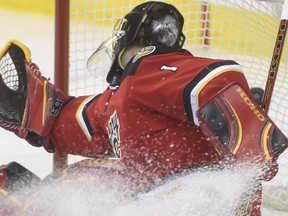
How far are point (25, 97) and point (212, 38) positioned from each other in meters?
0.63

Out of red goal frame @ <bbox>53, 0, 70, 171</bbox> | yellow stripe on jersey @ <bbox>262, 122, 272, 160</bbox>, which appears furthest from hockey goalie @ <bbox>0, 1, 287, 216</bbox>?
red goal frame @ <bbox>53, 0, 70, 171</bbox>

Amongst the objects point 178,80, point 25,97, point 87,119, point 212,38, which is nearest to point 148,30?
point 178,80

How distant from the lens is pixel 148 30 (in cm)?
146

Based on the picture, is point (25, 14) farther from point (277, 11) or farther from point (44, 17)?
point (277, 11)

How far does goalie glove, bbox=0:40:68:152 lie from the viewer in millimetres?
1717

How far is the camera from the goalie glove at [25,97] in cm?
172

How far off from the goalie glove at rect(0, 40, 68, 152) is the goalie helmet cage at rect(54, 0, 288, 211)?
0.18 m

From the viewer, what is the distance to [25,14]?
4.20m

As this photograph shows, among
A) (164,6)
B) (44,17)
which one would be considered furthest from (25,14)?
(164,6)

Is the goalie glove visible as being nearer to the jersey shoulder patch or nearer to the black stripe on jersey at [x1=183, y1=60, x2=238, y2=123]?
the jersey shoulder patch

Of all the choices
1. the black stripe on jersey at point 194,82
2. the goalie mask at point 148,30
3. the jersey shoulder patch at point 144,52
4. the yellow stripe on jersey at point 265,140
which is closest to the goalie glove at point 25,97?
the goalie mask at point 148,30

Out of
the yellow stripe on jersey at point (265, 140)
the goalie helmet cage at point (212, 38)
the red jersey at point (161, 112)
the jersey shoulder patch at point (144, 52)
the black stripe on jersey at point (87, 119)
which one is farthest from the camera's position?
the goalie helmet cage at point (212, 38)

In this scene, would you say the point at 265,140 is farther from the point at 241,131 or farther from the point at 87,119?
the point at 87,119

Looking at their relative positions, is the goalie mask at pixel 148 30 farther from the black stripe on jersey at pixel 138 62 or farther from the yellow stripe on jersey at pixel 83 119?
the yellow stripe on jersey at pixel 83 119
